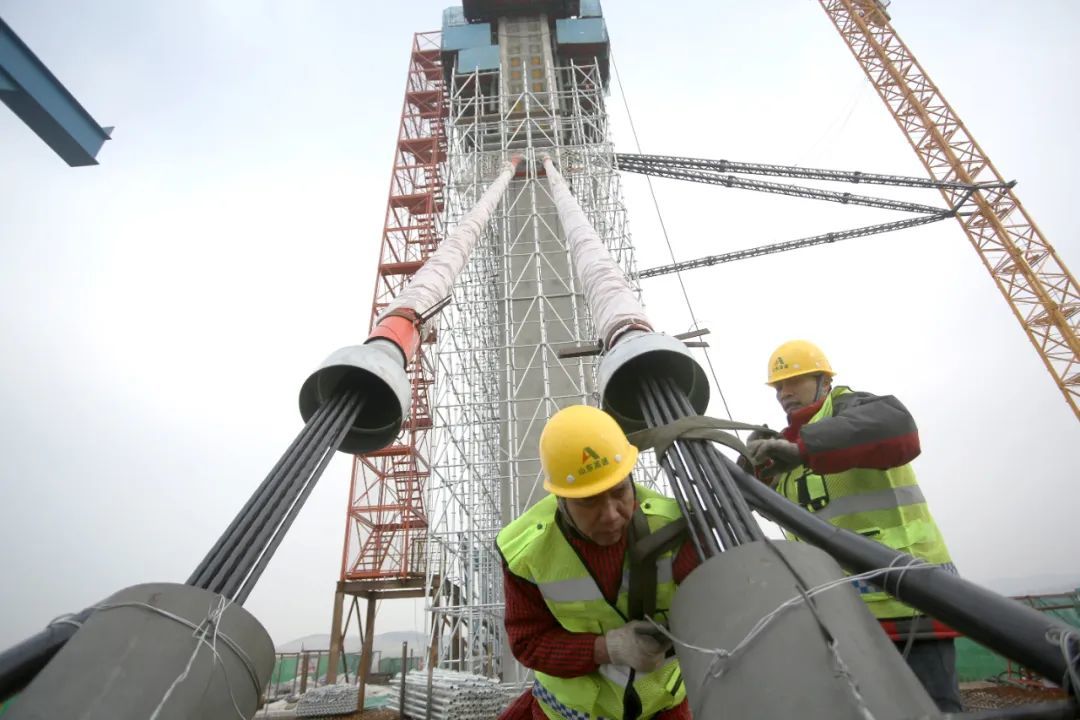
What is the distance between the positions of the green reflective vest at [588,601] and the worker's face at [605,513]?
100mm

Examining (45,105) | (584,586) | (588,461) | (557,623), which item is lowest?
(557,623)

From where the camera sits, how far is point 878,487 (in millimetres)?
2342

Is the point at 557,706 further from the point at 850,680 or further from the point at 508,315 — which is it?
the point at 508,315

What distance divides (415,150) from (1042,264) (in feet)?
85.4

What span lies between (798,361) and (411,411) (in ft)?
47.2

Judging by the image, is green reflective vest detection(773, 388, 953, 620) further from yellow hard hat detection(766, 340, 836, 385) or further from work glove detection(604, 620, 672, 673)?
work glove detection(604, 620, 672, 673)

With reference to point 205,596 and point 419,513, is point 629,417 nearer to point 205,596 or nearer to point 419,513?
point 205,596

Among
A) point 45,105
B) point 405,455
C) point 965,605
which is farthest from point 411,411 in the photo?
point 965,605

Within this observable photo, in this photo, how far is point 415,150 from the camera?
75.6 ft

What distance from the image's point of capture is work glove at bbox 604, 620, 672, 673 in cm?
172

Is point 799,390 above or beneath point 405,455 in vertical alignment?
beneath

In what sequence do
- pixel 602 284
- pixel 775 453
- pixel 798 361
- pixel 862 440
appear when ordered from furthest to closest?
pixel 602 284
pixel 798 361
pixel 775 453
pixel 862 440

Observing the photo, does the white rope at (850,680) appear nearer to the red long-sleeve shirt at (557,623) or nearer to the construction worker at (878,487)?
the red long-sleeve shirt at (557,623)

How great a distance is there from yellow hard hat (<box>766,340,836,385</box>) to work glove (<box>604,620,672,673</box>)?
1.80m
